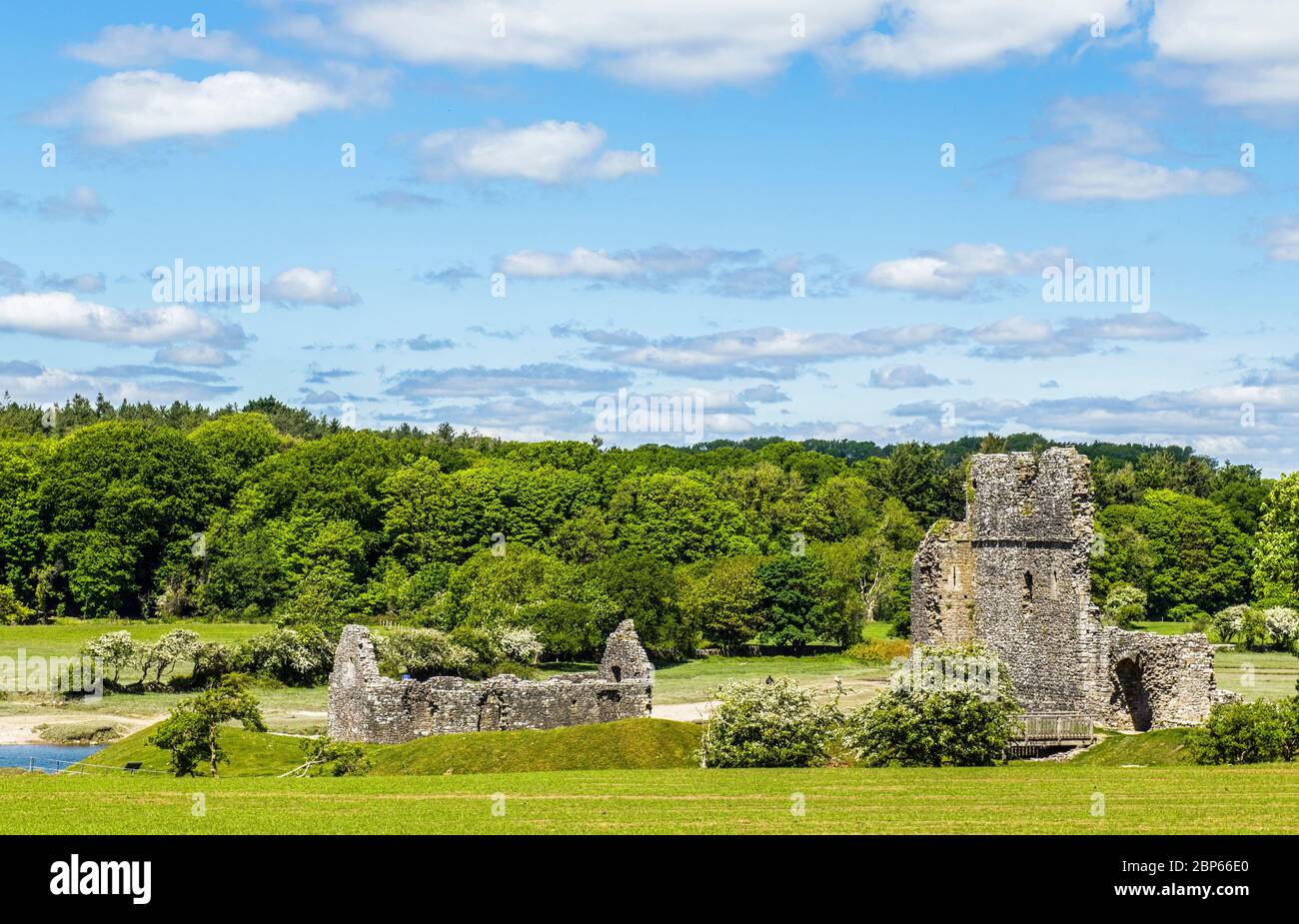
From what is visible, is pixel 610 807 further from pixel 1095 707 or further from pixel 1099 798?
pixel 1095 707

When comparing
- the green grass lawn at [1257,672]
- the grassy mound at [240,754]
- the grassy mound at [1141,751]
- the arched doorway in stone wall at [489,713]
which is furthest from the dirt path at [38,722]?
the green grass lawn at [1257,672]

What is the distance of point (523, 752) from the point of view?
131ft

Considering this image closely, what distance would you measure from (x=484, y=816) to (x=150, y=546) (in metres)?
84.2

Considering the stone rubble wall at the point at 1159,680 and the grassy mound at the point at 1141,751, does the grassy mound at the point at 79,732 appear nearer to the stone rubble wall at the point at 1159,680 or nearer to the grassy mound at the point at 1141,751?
the grassy mound at the point at 1141,751

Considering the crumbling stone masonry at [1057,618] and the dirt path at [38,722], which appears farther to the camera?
the dirt path at [38,722]

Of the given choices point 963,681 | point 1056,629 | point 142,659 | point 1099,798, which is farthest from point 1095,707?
point 142,659

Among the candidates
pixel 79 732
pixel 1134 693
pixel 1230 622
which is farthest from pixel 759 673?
pixel 1134 693

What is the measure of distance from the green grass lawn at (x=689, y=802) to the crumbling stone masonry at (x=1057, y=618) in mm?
12403

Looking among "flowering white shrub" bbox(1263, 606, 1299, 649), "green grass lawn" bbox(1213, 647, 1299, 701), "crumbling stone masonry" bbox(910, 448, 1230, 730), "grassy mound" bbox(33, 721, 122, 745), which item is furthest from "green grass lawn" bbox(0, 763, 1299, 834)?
"flowering white shrub" bbox(1263, 606, 1299, 649)

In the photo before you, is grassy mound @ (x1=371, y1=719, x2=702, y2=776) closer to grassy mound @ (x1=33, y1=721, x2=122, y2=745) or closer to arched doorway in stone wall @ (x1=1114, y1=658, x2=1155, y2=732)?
arched doorway in stone wall @ (x1=1114, y1=658, x2=1155, y2=732)

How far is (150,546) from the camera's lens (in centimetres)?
10075

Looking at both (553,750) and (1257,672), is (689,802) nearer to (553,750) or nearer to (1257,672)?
(553,750)

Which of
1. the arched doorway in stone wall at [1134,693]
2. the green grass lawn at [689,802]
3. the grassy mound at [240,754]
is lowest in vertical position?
the grassy mound at [240,754]

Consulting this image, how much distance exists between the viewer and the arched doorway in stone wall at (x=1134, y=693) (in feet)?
143
